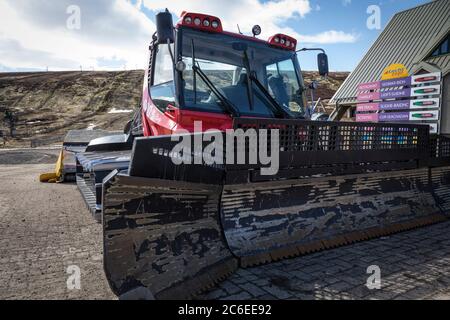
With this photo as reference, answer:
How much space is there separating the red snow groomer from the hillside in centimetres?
2189

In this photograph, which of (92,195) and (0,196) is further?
(0,196)

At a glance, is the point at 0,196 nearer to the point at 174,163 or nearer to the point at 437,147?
the point at 174,163

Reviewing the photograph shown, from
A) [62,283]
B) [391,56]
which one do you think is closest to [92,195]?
[62,283]

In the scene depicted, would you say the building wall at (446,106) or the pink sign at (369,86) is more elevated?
the pink sign at (369,86)

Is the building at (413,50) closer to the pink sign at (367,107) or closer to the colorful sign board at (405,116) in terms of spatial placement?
the colorful sign board at (405,116)

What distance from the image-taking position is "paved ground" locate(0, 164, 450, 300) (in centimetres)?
265

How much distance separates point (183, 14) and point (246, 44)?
3.25 ft

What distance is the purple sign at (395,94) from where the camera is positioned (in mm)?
14723

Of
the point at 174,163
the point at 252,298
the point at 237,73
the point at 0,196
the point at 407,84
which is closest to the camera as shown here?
the point at 252,298

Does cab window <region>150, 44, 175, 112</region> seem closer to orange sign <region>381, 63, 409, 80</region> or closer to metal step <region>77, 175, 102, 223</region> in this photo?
metal step <region>77, 175, 102, 223</region>

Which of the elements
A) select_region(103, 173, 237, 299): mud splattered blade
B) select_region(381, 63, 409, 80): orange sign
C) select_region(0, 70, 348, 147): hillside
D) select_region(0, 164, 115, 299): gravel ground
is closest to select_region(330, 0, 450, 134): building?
select_region(381, 63, 409, 80): orange sign

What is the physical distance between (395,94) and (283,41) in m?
12.2

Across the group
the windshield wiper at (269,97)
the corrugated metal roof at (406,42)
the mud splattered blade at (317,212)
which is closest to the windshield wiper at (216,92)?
the windshield wiper at (269,97)

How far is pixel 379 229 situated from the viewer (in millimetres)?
3939
